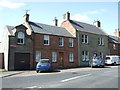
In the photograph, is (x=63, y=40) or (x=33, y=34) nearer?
(x=33, y=34)

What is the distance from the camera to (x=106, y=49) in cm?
3969

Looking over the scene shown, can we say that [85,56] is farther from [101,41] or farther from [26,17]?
[26,17]

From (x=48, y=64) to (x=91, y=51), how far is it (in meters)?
16.2

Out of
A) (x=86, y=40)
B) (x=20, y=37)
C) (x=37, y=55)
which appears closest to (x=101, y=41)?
(x=86, y=40)

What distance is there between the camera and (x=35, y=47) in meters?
26.5

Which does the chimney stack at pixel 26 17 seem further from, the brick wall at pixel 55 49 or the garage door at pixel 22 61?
the garage door at pixel 22 61

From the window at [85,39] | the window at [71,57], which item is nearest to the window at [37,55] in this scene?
the window at [71,57]

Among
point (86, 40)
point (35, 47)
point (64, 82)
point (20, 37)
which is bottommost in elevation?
point (64, 82)

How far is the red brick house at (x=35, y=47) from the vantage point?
79.6 ft

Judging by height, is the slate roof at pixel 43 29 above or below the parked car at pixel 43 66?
above

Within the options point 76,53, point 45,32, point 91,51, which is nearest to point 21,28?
point 45,32

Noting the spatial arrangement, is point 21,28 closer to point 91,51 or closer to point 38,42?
point 38,42

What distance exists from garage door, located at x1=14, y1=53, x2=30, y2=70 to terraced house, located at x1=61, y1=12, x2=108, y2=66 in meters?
11.0

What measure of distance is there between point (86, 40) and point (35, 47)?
40.3 ft
